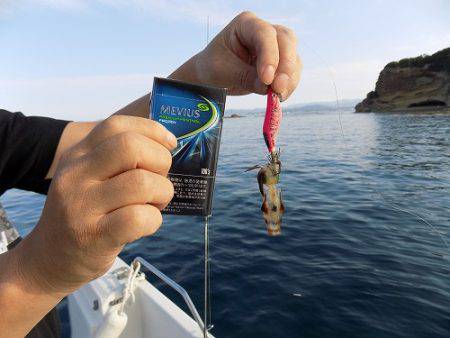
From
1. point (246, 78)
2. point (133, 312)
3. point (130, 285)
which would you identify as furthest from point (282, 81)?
point (133, 312)

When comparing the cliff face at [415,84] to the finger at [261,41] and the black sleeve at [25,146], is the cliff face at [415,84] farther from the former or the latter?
the black sleeve at [25,146]

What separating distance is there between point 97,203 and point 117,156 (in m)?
0.21

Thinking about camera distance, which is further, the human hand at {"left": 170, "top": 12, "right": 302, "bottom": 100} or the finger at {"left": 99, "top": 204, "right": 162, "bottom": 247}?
the human hand at {"left": 170, "top": 12, "right": 302, "bottom": 100}

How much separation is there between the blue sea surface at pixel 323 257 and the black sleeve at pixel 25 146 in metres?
3.97

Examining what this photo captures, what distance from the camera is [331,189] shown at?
12898 mm

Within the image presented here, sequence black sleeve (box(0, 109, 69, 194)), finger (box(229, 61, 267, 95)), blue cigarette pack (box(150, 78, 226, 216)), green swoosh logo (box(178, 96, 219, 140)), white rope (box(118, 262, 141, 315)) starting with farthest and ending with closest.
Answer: white rope (box(118, 262, 141, 315)) < black sleeve (box(0, 109, 69, 194)) < finger (box(229, 61, 267, 95)) < green swoosh logo (box(178, 96, 219, 140)) < blue cigarette pack (box(150, 78, 226, 216))

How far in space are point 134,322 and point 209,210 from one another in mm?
3169

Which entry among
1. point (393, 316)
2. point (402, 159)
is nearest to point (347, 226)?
point (393, 316)

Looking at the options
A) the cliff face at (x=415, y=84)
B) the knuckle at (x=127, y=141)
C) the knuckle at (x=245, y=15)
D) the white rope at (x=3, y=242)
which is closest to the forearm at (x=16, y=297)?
the knuckle at (x=127, y=141)

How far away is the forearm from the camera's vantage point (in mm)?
1397

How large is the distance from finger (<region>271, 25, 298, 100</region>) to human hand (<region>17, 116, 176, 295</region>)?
3.36 feet

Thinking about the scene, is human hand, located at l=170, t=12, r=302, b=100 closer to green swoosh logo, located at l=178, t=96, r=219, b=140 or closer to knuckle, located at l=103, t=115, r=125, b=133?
green swoosh logo, located at l=178, t=96, r=219, b=140

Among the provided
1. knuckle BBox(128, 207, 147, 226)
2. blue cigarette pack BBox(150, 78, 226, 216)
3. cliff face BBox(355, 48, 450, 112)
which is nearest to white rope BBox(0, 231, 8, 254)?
blue cigarette pack BBox(150, 78, 226, 216)

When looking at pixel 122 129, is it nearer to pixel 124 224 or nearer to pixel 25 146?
pixel 124 224
